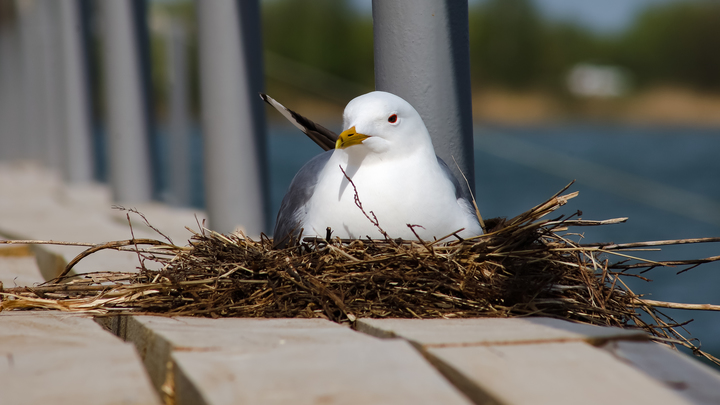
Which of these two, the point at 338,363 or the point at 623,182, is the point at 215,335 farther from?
the point at 623,182

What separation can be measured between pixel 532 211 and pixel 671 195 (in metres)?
21.0

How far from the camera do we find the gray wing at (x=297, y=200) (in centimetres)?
246

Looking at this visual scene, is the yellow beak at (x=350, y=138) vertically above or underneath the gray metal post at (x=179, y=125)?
underneath

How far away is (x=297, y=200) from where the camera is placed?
255cm

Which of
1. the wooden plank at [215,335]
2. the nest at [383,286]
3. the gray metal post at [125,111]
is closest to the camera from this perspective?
the wooden plank at [215,335]

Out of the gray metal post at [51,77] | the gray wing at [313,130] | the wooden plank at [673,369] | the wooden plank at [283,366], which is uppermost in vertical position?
the gray metal post at [51,77]

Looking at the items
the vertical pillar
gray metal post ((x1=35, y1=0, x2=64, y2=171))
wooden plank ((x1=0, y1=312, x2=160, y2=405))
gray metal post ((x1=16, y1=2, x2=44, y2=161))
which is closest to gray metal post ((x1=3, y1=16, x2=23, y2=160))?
the vertical pillar

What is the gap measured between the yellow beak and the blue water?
211 centimetres

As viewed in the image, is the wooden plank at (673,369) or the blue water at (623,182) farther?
the blue water at (623,182)

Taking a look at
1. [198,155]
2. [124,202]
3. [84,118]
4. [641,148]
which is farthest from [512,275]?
[641,148]

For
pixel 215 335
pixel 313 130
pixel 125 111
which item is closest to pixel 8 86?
pixel 125 111

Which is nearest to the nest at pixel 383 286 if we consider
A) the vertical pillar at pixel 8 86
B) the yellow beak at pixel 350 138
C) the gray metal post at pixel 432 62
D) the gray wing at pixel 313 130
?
the yellow beak at pixel 350 138

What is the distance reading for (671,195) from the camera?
21.6m

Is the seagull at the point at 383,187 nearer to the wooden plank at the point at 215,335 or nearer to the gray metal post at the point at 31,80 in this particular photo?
the wooden plank at the point at 215,335
